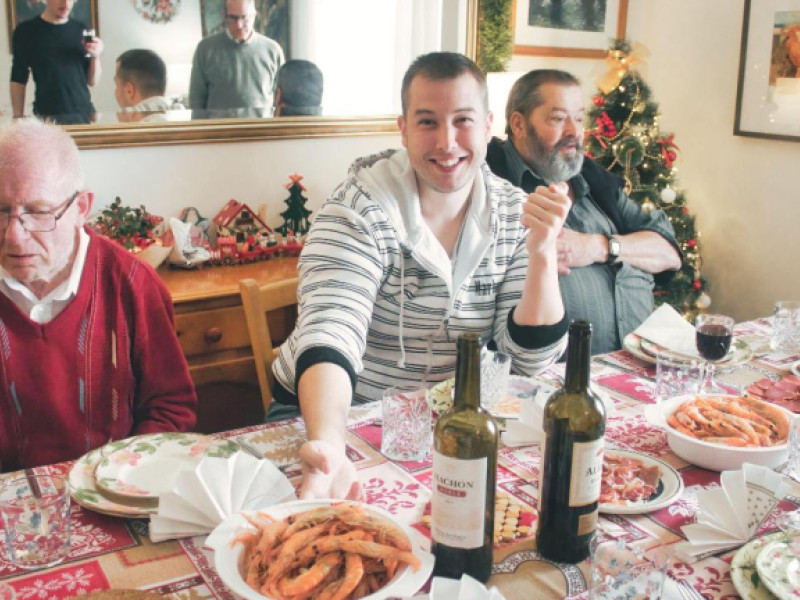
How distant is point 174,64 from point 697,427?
86.7 inches

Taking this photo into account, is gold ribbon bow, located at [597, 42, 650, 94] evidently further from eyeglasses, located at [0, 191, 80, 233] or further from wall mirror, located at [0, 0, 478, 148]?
eyeglasses, located at [0, 191, 80, 233]

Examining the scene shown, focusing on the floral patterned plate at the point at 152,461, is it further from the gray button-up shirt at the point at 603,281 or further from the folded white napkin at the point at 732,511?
the gray button-up shirt at the point at 603,281

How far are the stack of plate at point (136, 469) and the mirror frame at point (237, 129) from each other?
1.71 meters

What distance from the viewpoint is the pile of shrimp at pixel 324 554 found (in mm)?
877

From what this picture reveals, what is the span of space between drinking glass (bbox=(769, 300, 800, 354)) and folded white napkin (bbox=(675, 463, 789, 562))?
34.8 inches

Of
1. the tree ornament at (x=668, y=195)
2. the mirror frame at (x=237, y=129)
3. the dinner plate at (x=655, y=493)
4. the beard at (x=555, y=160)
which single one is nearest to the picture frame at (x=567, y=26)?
the mirror frame at (x=237, y=129)

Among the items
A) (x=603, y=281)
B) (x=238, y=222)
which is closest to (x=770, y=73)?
(x=603, y=281)

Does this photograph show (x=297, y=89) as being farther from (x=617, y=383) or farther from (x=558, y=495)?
(x=558, y=495)

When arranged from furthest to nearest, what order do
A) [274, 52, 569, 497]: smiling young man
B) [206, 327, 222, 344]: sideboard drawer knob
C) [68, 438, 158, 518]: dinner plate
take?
[206, 327, 222, 344]: sideboard drawer knob, [274, 52, 569, 497]: smiling young man, [68, 438, 158, 518]: dinner plate

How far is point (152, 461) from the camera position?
4.17ft

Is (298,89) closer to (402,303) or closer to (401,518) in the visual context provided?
(402,303)

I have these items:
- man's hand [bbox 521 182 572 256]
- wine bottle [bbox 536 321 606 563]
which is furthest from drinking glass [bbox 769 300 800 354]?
wine bottle [bbox 536 321 606 563]

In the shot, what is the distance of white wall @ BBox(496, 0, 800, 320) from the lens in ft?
12.6

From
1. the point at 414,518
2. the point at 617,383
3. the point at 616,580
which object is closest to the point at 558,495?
the point at 616,580
